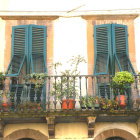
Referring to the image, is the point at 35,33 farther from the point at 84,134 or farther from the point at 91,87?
the point at 84,134

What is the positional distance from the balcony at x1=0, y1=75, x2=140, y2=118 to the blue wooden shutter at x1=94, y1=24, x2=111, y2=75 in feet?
1.18

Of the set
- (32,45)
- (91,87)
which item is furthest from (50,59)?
(91,87)

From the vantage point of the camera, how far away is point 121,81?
40.8 feet

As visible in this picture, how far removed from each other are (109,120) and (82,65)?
2.00m

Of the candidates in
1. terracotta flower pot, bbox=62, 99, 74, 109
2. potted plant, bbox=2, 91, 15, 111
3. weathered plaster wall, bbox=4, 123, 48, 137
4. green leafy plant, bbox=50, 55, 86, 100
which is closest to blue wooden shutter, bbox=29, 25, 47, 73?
green leafy plant, bbox=50, 55, 86, 100

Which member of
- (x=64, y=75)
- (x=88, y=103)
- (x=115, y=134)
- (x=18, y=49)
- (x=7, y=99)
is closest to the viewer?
(x=88, y=103)

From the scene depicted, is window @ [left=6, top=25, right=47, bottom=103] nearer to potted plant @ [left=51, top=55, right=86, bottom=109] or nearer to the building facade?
the building facade

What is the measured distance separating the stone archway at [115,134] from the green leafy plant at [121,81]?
1107mm

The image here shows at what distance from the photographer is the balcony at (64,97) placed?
483 inches

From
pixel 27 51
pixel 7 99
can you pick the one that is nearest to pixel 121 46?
pixel 27 51

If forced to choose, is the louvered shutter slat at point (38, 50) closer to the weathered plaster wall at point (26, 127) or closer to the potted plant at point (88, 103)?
the weathered plaster wall at point (26, 127)

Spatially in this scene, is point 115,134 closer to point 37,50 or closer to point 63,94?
point 63,94

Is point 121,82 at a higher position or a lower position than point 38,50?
lower

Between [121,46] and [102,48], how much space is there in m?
0.60
